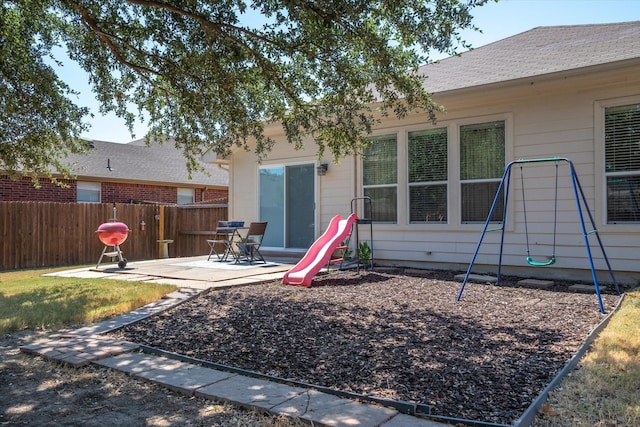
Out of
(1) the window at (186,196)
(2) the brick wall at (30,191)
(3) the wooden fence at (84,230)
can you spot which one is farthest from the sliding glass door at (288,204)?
(1) the window at (186,196)

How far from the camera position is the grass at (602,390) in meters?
2.37

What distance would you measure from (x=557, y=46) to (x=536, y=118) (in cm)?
194

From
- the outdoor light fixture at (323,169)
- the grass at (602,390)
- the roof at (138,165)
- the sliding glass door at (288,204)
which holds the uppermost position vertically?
the roof at (138,165)

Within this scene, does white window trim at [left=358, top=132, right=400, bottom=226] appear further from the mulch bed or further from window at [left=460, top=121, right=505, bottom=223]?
the mulch bed

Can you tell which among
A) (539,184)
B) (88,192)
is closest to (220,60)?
(539,184)

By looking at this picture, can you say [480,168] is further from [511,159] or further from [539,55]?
[539,55]

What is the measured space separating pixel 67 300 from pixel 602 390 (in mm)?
5661

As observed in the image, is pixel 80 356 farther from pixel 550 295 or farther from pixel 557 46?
pixel 557 46

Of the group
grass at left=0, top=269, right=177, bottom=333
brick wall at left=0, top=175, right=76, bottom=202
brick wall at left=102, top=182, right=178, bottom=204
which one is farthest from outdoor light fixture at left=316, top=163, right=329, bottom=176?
brick wall at left=102, top=182, right=178, bottom=204

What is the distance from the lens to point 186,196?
18.8m

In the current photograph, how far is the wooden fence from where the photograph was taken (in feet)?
36.8

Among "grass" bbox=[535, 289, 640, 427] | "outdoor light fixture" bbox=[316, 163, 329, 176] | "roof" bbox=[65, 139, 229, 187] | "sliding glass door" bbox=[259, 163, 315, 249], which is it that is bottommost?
"grass" bbox=[535, 289, 640, 427]

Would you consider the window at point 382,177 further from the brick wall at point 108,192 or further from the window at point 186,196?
the window at point 186,196

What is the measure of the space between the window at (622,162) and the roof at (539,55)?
81 centimetres
